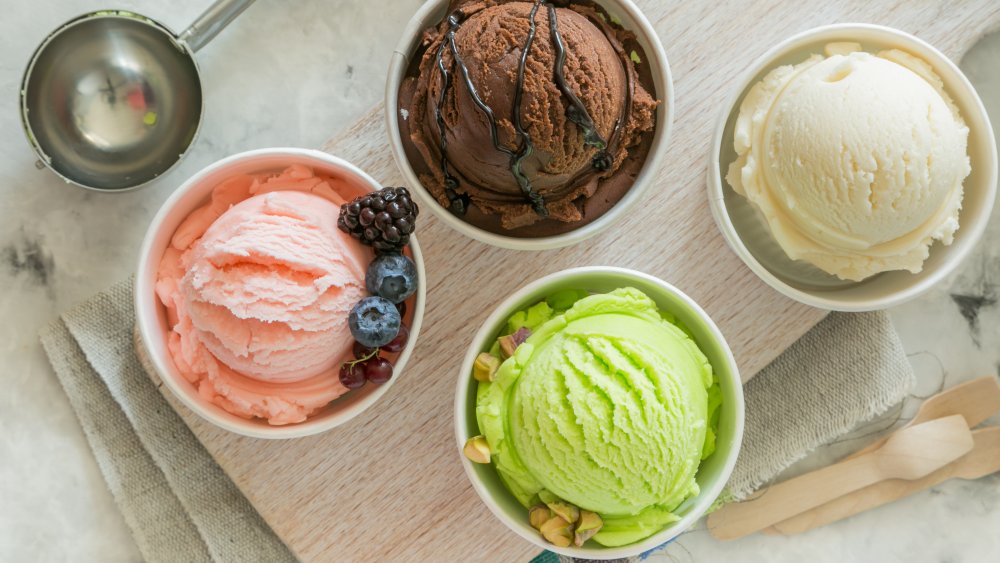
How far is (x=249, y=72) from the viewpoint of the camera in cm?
202

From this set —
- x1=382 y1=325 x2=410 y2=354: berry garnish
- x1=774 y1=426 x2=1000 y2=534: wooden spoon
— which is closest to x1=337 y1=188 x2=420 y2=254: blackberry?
x1=382 y1=325 x2=410 y2=354: berry garnish

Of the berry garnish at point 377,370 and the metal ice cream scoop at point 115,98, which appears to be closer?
the berry garnish at point 377,370

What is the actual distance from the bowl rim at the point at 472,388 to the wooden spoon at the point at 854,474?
20.3 inches

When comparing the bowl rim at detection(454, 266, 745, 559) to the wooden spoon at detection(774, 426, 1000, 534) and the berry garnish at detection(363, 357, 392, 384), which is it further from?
the wooden spoon at detection(774, 426, 1000, 534)

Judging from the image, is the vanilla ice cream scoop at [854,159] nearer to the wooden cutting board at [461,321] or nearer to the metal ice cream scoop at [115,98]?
the wooden cutting board at [461,321]

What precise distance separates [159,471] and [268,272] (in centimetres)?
72

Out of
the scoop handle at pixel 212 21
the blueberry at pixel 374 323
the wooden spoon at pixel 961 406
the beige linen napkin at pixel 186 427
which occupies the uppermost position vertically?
the scoop handle at pixel 212 21

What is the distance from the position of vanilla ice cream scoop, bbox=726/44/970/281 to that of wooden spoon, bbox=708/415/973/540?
60 cm

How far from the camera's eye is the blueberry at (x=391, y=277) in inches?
59.4

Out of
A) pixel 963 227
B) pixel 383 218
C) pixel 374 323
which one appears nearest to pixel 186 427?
pixel 374 323

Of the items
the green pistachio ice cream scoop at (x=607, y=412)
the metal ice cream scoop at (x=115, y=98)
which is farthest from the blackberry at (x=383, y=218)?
the metal ice cream scoop at (x=115, y=98)

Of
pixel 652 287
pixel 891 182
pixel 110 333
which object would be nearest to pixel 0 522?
pixel 110 333

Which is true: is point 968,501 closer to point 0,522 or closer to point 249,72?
point 249,72

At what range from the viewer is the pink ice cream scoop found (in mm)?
1503
